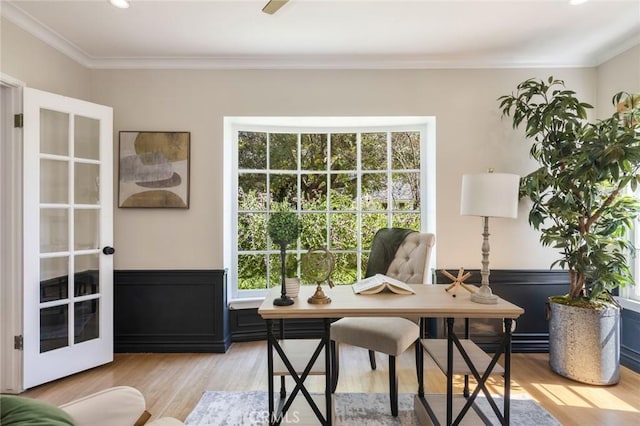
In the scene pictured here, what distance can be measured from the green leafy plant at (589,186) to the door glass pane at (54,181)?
11.6ft

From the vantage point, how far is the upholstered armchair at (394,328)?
6.64 feet

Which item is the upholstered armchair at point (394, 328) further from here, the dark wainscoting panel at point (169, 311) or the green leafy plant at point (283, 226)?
the dark wainscoting panel at point (169, 311)

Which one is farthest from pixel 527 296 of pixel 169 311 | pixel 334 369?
pixel 169 311

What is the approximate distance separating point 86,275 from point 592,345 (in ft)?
12.6

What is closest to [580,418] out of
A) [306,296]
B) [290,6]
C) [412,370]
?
[412,370]

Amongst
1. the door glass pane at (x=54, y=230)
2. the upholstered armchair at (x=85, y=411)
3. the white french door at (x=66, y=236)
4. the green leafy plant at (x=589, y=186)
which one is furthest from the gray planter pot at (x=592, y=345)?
the door glass pane at (x=54, y=230)

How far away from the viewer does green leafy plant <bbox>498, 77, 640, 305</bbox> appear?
2.23 meters

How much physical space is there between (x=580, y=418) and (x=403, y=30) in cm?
279

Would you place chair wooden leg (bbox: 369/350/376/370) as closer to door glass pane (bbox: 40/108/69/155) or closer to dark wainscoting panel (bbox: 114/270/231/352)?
dark wainscoting panel (bbox: 114/270/231/352)

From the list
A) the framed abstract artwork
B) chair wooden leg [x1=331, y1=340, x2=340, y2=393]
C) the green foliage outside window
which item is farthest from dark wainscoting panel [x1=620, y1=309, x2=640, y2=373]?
the framed abstract artwork

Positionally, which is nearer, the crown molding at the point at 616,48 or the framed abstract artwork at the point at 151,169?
the crown molding at the point at 616,48

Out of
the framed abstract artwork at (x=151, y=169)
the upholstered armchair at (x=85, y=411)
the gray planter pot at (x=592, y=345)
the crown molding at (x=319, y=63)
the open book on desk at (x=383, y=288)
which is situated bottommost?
the gray planter pot at (x=592, y=345)

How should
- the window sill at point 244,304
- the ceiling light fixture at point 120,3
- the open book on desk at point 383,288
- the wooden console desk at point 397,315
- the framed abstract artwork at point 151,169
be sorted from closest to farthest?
the wooden console desk at point 397,315
the open book on desk at point 383,288
the ceiling light fixture at point 120,3
the framed abstract artwork at point 151,169
the window sill at point 244,304

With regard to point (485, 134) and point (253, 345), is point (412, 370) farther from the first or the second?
point (485, 134)
